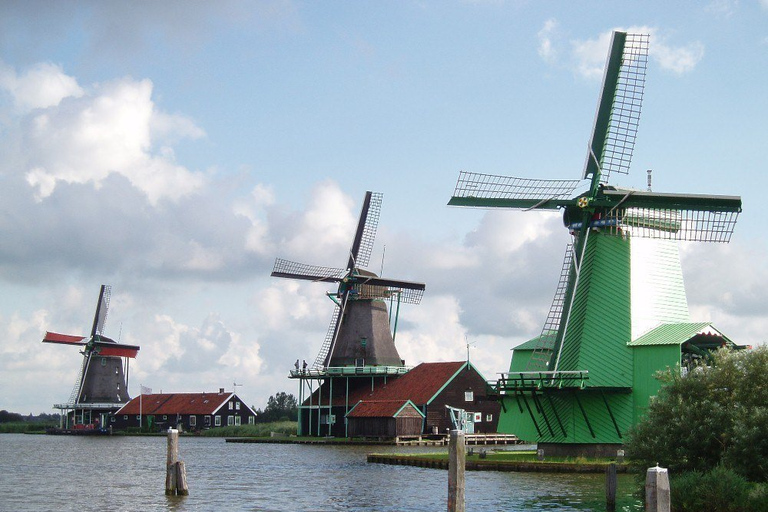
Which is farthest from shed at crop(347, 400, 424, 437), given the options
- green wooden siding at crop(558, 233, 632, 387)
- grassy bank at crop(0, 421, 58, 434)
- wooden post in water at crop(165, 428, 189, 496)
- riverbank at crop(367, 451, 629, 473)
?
grassy bank at crop(0, 421, 58, 434)

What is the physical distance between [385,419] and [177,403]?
3324 cm

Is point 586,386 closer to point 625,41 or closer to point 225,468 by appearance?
point 625,41

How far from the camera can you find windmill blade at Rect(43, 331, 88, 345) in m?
81.3

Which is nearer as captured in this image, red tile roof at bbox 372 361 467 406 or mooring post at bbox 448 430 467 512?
mooring post at bbox 448 430 467 512

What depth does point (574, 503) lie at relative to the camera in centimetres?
2194

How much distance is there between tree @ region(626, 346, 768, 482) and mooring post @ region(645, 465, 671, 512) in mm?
5052

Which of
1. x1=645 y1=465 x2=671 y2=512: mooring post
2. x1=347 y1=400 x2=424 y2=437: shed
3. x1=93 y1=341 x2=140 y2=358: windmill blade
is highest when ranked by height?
x1=93 y1=341 x2=140 y2=358: windmill blade

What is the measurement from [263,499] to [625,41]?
62.4 feet

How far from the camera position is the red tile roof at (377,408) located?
173 ft

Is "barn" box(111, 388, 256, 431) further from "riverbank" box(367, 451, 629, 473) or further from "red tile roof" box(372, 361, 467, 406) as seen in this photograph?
"riverbank" box(367, 451, 629, 473)

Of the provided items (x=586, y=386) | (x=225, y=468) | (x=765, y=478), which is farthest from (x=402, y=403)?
(x=765, y=478)

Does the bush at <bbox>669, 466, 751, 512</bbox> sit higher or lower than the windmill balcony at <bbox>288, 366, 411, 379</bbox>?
lower

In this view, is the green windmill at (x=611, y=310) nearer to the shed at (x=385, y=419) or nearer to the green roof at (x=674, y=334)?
the green roof at (x=674, y=334)

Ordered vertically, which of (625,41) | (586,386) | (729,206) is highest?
(625,41)
